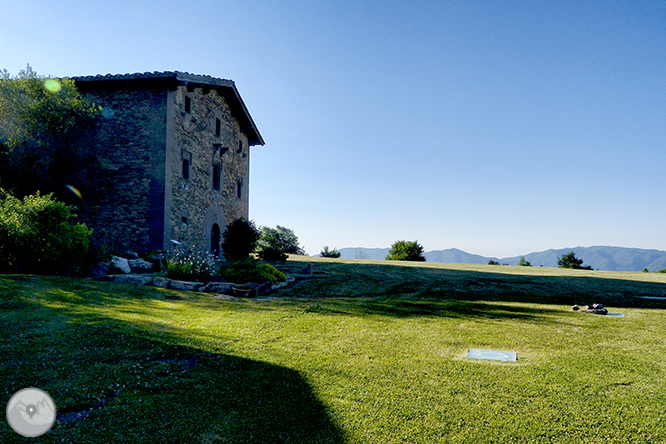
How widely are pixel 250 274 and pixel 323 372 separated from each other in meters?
8.36

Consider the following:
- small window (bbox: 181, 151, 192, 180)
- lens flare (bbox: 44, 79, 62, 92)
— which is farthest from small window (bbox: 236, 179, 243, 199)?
lens flare (bbox: 44, 79, 62, 92)

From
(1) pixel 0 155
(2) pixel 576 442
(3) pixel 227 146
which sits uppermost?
(3) pixel 227 146

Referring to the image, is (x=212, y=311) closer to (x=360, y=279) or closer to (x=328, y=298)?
(x=328, y=298)

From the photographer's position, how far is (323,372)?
3869 millimetres

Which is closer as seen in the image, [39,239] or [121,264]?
[39,239]

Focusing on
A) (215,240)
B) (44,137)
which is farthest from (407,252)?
(44,137)

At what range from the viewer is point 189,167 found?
16.6 meters

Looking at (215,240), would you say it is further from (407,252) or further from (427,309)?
(407,252)

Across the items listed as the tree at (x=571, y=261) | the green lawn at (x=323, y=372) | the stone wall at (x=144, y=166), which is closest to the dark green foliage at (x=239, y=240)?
the stone wall at (x=144, y=166)

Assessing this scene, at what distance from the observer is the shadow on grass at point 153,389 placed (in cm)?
268

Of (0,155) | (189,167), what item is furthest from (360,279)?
(0,155)

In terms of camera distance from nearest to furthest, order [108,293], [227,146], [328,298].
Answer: [108,293] → [328,298] → [227,146]

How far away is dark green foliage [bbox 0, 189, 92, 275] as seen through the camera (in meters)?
9.47

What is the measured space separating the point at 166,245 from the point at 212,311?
869cm
